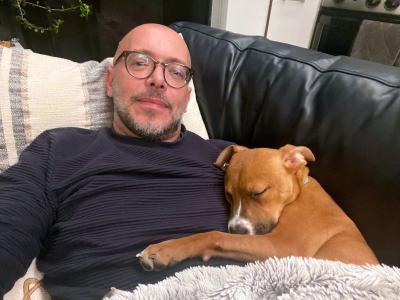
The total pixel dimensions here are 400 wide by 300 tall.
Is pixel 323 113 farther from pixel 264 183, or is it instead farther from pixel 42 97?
pixel 42 97

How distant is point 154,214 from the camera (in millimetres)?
1090

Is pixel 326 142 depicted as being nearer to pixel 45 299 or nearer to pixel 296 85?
pixel 296 85

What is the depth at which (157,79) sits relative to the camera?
1327mm

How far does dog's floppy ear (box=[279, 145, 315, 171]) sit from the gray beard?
1.57 feet

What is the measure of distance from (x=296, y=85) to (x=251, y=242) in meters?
0.66

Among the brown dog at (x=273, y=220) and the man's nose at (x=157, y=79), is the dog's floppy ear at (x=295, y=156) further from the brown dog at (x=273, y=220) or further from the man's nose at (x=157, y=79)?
the man's nose at (x=157, y=79)

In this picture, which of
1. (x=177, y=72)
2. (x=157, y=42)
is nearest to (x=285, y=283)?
(x=177, y=72)

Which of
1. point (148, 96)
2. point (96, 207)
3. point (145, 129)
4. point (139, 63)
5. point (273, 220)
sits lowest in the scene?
point (273, 220)

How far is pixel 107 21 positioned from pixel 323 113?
2230 millimetres

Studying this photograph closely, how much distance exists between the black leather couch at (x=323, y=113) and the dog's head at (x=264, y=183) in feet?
0.25

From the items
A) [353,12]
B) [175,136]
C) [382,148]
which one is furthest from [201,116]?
[353,12]

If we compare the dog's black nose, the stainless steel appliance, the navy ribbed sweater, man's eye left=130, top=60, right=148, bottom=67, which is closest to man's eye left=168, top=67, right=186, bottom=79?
man's eye left=130, top=60, right=148, bottom=67

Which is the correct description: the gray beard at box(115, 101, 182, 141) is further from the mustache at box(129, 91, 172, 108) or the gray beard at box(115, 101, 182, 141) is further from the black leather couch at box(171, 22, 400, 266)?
the black leather couch at box(171, 22, 400, 266)

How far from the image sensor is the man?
3.27ft
